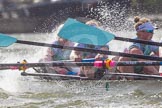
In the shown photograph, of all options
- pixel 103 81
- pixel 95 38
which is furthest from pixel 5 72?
pixel 95 38

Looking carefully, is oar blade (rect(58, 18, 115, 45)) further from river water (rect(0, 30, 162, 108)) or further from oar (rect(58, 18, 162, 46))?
river water (rect(0, 30, 162, 108))

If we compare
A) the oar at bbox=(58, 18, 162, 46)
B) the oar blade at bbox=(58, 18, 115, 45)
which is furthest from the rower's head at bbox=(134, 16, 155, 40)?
the oar blade at bbox=(58, 18, 115, 45)

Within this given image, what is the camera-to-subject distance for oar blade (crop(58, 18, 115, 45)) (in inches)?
236

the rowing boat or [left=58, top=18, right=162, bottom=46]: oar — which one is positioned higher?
[left=58, top=18, right=162, bottom=46]: oar

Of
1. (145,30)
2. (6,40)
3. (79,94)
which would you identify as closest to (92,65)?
(79,94)

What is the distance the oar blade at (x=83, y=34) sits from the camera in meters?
5.99

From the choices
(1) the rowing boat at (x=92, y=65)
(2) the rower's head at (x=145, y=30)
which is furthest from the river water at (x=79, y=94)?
(2) the rower's head at (x=145, y=30)

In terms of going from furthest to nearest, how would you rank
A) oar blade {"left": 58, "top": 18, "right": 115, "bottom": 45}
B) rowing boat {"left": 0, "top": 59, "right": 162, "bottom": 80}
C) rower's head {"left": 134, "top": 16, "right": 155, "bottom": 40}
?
rower's head {"left": 134, "top": 16, "right": 155, "bottom": 40} → oar blade {"left": 58, "top": 18, "right": 115, "bottom": 45} → rowing boat {"left": 0, "top": 59, "right": 162, "bottom": 80}

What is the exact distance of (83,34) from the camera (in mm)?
6027

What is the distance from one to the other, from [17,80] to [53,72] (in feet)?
1.97

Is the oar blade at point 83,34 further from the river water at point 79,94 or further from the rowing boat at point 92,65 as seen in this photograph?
the river water at point 79,94

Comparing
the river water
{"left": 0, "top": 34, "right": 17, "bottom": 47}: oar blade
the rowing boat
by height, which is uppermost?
{"left": 0, "top": 34, "right": 17, "bottom": 47}: oar blade

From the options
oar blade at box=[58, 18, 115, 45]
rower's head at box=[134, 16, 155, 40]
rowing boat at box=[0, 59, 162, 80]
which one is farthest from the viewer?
rower's head at box=[134, 16, 155, 40]

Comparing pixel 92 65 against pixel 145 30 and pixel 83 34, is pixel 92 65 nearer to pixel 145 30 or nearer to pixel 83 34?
pixel 83 34
